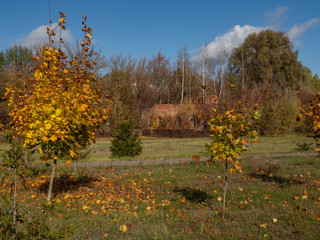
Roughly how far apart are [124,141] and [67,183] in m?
5.38

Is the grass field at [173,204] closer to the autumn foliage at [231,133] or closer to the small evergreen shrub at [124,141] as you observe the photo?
the autumn foliage at [231,133]

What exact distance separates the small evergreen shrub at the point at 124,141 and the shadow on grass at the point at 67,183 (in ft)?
14.1

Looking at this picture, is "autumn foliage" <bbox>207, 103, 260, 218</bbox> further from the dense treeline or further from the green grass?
the dense treeline

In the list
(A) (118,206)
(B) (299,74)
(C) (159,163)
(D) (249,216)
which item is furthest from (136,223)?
(B) (299,74)

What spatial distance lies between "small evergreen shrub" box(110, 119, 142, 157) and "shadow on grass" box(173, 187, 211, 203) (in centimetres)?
601

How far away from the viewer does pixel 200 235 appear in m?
3.68

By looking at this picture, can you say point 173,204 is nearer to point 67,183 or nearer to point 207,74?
point 67,183

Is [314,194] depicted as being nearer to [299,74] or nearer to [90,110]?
[90,110]

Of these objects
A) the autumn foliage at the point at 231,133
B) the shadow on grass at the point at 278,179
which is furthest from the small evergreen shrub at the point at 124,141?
the autumn foliage at the point at 231,133

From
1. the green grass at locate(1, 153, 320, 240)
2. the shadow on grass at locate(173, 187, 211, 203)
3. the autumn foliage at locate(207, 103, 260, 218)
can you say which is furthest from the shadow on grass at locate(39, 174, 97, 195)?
the autumn foliage at locate(207, 103, 260, 218)

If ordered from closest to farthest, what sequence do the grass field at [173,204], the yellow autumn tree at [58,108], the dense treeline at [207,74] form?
1. the grass field at [173,204]
2. the yellow autumn tree at [58,108]
3. the dense treeline at [207,74]

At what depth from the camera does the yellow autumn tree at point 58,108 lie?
4.36 meters

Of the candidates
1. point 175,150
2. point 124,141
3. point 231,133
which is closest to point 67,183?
point 231,133

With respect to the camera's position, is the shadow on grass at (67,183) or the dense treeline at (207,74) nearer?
the shadow on grass at (67,183)
